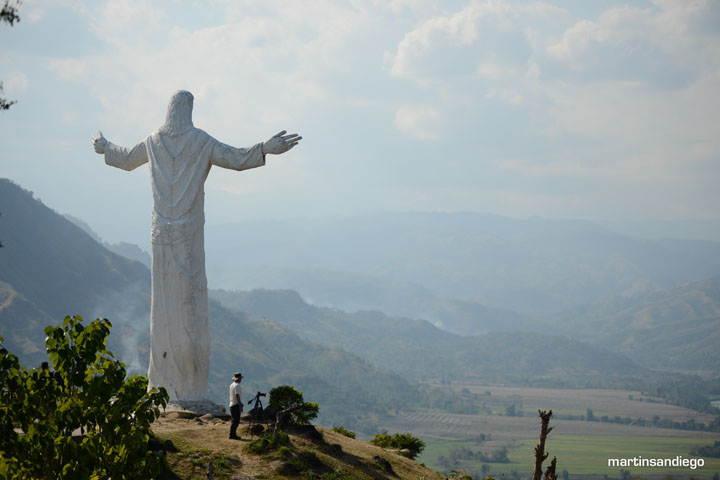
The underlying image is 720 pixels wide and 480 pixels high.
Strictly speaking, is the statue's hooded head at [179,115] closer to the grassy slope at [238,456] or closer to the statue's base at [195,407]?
the statue's base at [195,407]

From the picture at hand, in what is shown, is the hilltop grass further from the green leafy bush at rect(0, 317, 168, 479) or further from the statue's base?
the green leafy bush at rect(0, 317, 168, 479)

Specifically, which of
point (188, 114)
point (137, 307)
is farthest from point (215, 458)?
point (137, 307)

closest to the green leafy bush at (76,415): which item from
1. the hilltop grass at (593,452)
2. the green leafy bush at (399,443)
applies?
the green leafy bush at (399,443)

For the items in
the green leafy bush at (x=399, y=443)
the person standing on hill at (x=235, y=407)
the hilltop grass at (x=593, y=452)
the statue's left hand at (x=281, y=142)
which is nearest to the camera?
the person standing on hill at (x=235, y=407)

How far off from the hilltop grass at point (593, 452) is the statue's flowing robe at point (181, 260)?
110415 millimetres

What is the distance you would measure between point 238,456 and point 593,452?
13564 cm

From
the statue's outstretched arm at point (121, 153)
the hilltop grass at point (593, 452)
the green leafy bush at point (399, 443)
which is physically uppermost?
the statue's outstretched arm at point (121, 153)

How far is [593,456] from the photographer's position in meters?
133

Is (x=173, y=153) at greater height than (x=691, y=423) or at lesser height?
greater

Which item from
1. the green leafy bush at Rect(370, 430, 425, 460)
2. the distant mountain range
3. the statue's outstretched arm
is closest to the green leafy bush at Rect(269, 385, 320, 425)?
the green leafy bush at Rect(370, 430, 425, 460)

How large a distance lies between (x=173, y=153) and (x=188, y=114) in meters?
1.00

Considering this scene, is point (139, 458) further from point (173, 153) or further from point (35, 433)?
point (173, 153)

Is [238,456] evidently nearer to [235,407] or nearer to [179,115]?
[235,407]

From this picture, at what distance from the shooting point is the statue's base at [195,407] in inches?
644
